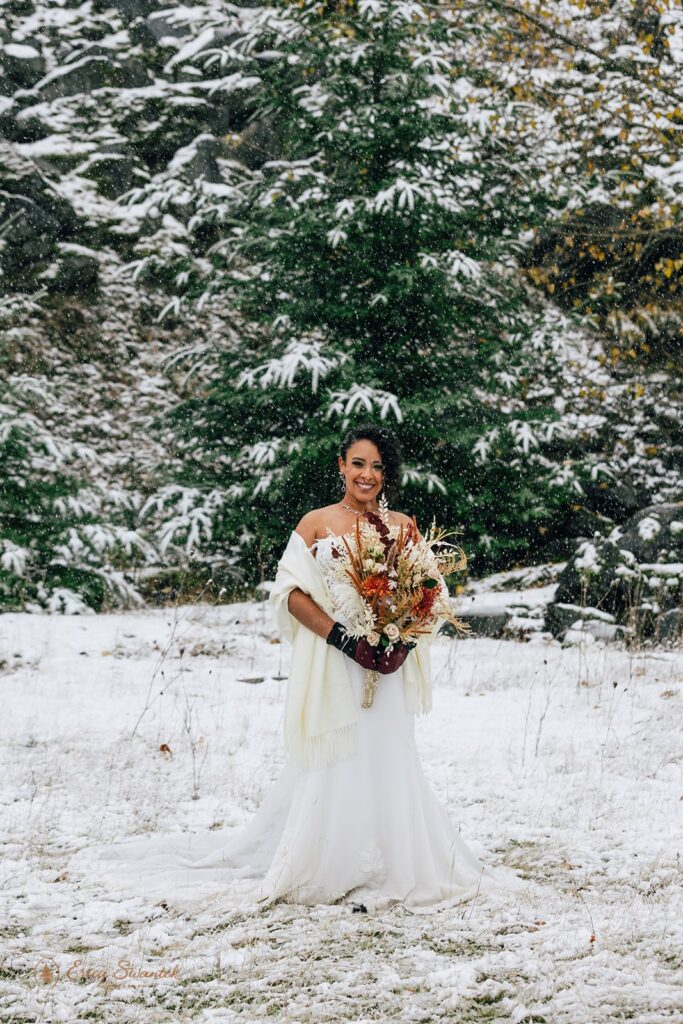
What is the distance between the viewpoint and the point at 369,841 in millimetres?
4266

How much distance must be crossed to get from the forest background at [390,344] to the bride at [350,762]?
5.67m

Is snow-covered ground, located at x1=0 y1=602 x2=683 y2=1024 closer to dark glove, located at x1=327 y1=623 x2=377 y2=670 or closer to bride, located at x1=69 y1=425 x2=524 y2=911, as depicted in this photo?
bride, located at x1=69 y1=425 x2=524 y2=911

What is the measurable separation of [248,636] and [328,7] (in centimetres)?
923

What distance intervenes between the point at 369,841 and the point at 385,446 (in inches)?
71.4

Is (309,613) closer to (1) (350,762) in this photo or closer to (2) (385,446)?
(1) (350,762)

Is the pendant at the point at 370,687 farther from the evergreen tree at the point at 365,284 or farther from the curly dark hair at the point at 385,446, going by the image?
the evergreen tree at the point at 365,284

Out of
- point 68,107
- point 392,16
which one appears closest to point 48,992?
point 392,16

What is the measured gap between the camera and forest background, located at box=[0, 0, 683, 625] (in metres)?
10.8

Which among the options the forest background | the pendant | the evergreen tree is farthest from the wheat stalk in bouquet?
the evergreen tree

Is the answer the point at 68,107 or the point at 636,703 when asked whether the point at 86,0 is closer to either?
the point at 68,107

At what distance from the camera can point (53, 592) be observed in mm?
A: 10672

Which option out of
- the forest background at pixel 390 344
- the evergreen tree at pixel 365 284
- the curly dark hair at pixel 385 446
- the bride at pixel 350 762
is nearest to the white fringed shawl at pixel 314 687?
the bride at pixel 350 762

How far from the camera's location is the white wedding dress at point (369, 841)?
14.0 ft

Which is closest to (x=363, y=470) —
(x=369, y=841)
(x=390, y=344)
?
(x=369, y=841)
